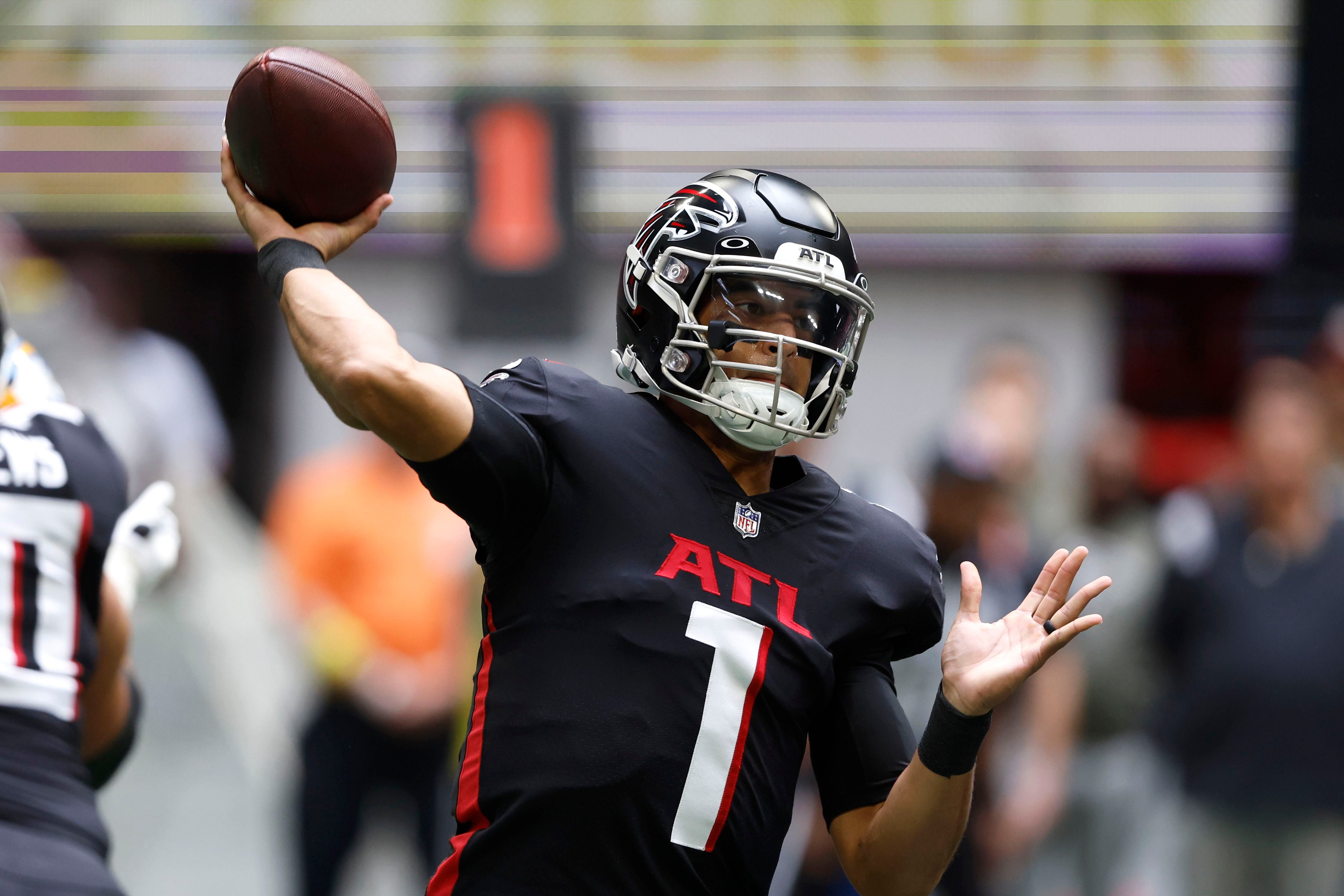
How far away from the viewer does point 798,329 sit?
8.33 feet

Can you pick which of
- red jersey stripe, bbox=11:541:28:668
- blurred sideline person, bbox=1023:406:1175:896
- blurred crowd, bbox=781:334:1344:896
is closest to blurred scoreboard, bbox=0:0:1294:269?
blurred crowd, bbox=781:334:1344:896

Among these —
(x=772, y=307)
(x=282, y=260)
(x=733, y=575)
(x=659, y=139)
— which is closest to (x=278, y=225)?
(x=282, y=260)

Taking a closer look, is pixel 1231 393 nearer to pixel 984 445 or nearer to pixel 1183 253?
pixel 1183 253

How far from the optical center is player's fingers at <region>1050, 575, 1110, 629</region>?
2.39m

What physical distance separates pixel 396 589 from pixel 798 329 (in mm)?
3605

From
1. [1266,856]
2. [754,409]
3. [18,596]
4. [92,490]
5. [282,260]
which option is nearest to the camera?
[282,260]

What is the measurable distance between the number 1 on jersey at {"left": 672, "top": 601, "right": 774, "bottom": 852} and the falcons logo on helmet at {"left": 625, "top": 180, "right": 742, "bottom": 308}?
609 millimetres

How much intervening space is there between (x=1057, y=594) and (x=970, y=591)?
0.14 meters

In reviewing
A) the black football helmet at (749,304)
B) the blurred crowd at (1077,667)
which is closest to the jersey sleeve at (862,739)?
the black football helmet at (749,304)

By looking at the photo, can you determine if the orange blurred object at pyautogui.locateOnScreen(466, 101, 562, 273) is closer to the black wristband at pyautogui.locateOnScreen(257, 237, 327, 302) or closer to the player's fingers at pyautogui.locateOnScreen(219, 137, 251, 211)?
the player's fingers at pyautogui.locateOnScreen(219, 137, 251, 211)

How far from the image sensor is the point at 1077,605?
2.43 meters

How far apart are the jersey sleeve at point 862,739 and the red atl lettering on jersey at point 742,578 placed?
271mm

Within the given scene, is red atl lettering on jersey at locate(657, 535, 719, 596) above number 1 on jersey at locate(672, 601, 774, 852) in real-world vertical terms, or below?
above

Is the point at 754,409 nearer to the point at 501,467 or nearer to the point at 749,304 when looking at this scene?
the point at 749,304
